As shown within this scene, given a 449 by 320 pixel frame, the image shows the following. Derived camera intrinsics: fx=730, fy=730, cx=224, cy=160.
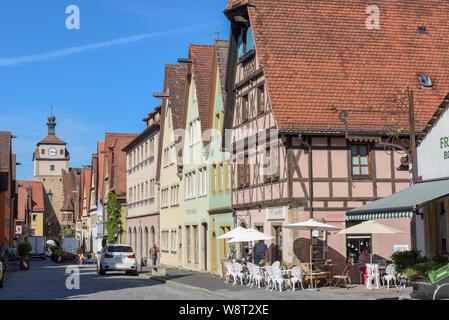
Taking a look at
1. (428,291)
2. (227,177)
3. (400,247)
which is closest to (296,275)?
(400,247)

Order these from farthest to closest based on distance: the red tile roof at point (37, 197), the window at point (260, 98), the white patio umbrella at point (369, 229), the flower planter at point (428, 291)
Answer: the red tile roof at point (37, 197) < the window at point (260, 98) < the white patio umbrella at point (369, 229) < the flower planter at point (428, 291)

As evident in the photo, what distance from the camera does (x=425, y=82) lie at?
94.7 ft

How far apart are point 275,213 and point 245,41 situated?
7634mm

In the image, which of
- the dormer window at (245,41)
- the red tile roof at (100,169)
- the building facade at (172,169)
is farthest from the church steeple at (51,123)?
the dormer window at (245,41)

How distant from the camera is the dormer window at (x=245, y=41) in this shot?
29394 millimetres

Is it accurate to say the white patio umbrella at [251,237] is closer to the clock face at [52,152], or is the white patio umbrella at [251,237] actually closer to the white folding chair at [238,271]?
the white folding chair at [238,271]

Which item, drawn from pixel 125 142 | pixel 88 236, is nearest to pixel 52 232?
pixel 88 236

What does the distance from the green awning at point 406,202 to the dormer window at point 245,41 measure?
981 cm

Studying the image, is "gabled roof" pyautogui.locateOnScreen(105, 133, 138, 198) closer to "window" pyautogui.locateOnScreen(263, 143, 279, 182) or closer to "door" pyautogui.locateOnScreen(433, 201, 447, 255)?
"window" pyautogui.locateOnScreen(263, 143, 279, 182)

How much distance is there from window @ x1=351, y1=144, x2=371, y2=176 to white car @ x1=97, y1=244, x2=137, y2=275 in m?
15.0

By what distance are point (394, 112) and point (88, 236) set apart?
72.3 metres

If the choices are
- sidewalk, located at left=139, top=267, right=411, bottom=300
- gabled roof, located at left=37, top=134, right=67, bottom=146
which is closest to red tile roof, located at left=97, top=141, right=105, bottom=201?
sidewalk, located at left=139, top=267, right=411, bottom=300

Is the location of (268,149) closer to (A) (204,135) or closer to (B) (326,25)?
(B) (326,25)

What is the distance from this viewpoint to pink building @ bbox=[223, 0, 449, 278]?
1030 inches
